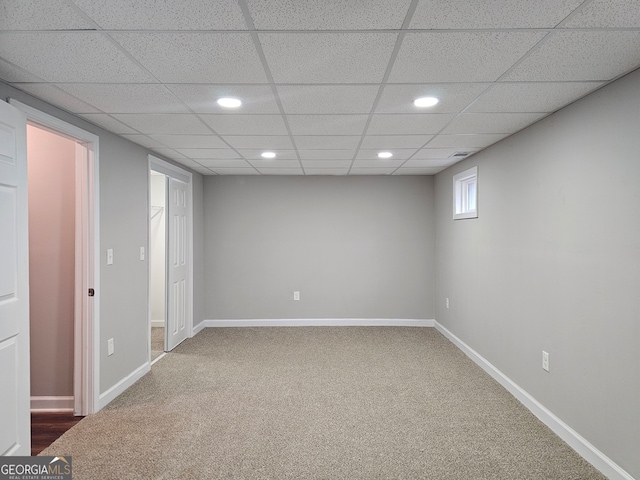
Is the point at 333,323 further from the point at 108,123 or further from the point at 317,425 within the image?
the point at 108,123

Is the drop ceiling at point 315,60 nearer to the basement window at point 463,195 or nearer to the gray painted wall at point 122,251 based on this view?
the gray painted wall at point 122,251

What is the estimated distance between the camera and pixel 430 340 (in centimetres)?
509

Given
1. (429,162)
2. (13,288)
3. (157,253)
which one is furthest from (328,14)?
(157,253)

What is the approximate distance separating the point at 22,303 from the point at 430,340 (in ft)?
13.9

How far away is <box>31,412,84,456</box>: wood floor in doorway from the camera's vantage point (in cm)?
264

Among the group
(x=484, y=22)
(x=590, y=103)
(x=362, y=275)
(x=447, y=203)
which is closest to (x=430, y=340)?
(x=362, y=275)

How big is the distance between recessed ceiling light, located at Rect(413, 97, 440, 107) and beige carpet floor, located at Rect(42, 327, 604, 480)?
2.12 meters

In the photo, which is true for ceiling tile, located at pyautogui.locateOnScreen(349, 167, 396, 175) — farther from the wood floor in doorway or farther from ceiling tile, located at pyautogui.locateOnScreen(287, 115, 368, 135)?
the wood floor in doorway

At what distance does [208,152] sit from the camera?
407cm

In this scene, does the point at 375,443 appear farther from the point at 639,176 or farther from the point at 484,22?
the point at 484,22

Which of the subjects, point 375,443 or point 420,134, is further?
point 420,134

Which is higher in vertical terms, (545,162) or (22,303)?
(545,162)

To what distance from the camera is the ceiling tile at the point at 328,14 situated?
4.72 ft

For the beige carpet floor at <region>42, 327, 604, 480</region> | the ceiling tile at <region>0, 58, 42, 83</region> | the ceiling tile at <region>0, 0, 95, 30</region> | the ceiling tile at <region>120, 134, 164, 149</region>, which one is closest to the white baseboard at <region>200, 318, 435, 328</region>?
the beige carpet floor at <region>42, 327, 604, 480</region>
